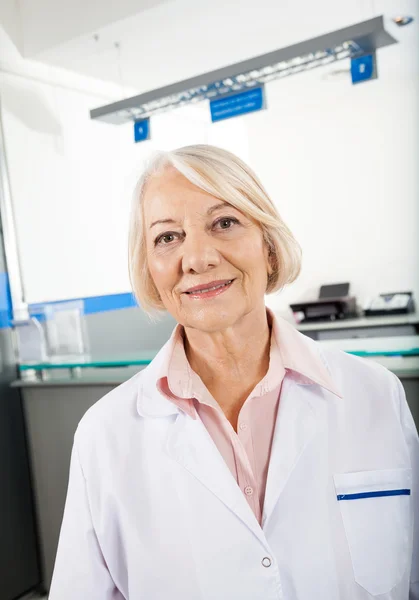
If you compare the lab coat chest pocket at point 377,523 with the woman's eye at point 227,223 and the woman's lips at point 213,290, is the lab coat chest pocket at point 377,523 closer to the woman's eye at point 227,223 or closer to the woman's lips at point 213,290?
the woman's lips at point 213,290

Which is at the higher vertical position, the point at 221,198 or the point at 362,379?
the point at 221,198

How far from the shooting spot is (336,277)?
20.5 ft

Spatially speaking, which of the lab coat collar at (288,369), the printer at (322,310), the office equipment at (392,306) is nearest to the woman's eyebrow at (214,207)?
the lab coat collar at (288,369)

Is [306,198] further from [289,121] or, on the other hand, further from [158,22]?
[158,22]

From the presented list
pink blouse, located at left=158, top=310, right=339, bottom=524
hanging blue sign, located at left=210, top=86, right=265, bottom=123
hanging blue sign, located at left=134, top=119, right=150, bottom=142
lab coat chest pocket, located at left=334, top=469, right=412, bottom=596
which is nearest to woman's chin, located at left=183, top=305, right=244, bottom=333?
pink blouse, located at left=158, top=310, right=339, bottom=524

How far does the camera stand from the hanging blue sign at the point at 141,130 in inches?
167

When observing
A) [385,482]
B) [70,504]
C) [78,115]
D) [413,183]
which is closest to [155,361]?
[70,504]

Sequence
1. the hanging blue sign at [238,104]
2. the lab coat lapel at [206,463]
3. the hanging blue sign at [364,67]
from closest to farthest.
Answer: the lab coat lapel at [206,463] < the hanging blue sign at [364,67] < the hanging blue sign at [238,104]

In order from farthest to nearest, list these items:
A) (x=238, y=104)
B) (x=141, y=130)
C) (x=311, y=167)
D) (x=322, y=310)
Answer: (x=311, y=167) < (x=322, y=310) < (x=141, y=130) < (x=238, y=104)

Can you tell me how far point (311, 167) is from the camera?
613 cm

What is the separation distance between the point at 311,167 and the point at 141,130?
2.48m

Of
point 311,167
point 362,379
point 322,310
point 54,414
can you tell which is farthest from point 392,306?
point 362,379

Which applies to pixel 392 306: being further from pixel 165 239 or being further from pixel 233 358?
pixel 165 239

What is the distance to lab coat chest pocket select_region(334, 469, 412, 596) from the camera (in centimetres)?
119
